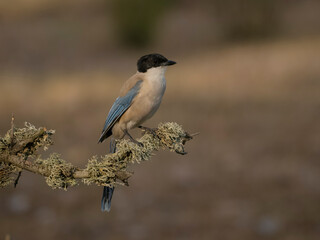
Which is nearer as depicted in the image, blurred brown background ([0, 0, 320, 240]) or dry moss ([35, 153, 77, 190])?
dry moss ([35, 153, 77, 190])

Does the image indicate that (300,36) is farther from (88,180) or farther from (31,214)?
(88,180)

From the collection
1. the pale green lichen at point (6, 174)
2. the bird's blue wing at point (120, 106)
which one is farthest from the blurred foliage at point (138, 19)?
the pale green lichen at point (6, 174)

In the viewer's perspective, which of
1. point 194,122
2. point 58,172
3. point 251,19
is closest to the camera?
point 58,172

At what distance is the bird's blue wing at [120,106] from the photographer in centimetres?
339

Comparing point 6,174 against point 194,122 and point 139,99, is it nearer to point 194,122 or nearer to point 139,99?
point 139,99

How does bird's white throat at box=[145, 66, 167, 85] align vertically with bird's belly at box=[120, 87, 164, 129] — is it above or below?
above

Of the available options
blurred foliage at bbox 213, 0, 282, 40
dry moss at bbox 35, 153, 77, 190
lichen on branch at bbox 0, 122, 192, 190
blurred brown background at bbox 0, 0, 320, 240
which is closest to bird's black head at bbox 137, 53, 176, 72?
lichen on branch at bbox 0, 122, 192, 190

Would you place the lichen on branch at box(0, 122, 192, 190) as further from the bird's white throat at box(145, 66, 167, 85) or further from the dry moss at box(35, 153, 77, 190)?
the bird's white throat at box(145, 66, 167, 85)

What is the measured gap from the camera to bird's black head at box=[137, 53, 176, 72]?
352 centimetres

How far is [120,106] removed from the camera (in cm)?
344

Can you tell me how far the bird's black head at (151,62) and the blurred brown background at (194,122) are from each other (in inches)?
200

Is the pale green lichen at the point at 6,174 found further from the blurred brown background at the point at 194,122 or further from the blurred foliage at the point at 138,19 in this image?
the blurred foliage at the point at 138,19

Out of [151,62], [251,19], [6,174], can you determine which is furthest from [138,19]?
[6,174]

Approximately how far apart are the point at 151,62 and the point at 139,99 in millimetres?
290
